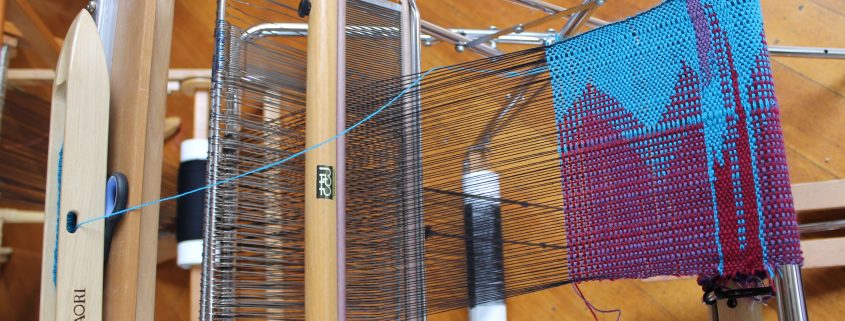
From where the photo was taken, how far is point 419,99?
0.89 m

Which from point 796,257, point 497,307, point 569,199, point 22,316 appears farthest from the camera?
point 22,316

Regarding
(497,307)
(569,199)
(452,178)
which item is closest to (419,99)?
(452,178)

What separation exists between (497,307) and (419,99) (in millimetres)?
442

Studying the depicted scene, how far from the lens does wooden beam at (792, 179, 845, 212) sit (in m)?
1.08

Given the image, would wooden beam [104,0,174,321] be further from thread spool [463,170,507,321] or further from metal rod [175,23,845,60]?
thread spool [463,170,507,321]

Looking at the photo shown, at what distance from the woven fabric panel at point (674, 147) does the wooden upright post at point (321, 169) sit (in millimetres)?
251

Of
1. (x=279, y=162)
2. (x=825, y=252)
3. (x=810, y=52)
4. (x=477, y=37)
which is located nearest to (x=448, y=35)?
(x=477, y=37)

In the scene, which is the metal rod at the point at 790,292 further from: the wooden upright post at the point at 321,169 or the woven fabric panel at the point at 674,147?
the wooden upright post at the point at 321,169

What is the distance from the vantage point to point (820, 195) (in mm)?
1090

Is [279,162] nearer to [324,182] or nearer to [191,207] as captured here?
[324,182]

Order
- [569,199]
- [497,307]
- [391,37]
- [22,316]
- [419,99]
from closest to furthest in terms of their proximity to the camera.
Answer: [569,199] < [419,99] < [391,37] < [497,307] < [22,316]

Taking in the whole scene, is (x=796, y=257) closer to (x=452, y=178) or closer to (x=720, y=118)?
(x=720, y=118)

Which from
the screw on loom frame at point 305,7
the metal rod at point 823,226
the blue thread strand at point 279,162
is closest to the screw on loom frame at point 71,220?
the blue thread strand at point 279,162

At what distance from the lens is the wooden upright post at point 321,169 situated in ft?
2.26
